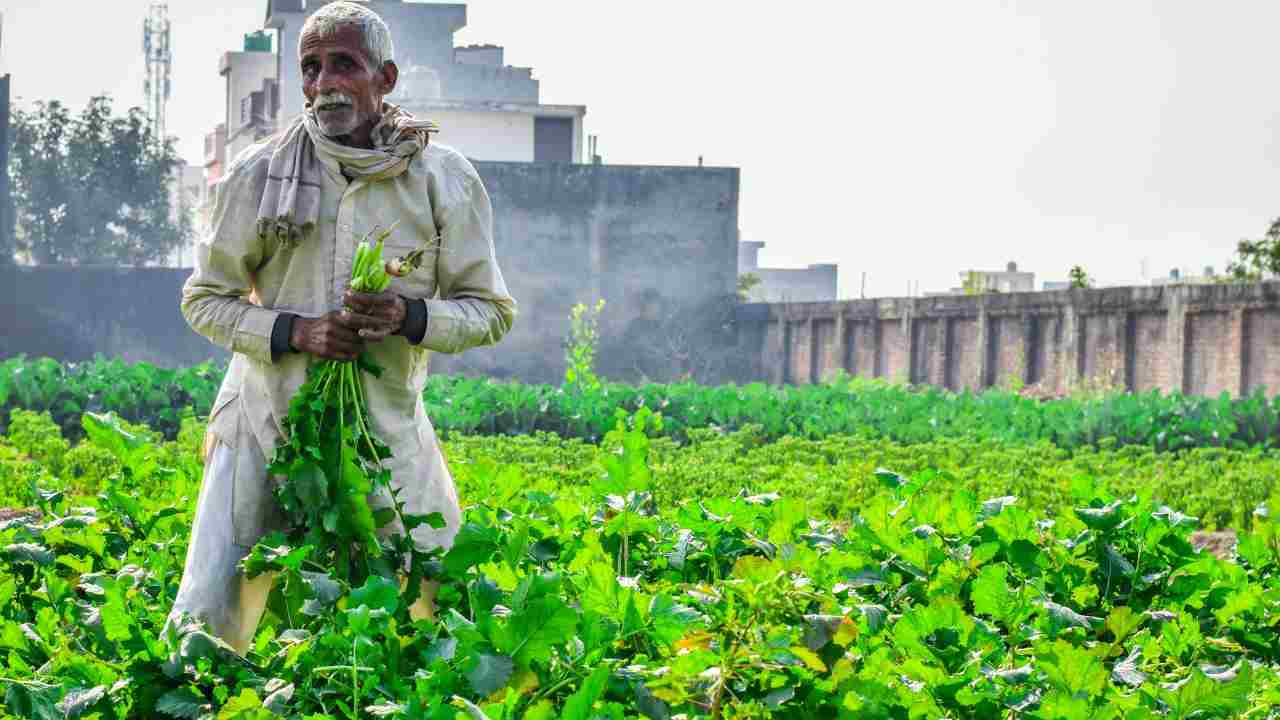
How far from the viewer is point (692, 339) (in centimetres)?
3647

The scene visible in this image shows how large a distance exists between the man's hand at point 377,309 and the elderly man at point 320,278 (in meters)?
0.02

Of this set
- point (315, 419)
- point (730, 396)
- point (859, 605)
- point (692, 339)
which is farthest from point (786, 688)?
point (692, 339)

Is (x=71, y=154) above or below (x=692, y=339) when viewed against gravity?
above

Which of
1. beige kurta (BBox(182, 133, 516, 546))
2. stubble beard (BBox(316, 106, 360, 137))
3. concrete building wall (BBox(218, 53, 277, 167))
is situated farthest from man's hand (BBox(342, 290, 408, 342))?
concrete building wall (BBox(218, 53, 277, 167))

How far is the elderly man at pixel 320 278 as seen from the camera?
13.5ft

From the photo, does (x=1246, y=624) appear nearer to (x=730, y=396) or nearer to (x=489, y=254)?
(x=489, y=254)

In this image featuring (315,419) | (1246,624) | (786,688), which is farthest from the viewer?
(1246,624)

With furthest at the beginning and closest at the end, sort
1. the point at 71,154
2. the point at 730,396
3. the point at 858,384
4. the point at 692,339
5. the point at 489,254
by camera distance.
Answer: the point at 71,154 → the point at 692,339 → the point at 858,384 → the point at 730,396 → the point at 489,254

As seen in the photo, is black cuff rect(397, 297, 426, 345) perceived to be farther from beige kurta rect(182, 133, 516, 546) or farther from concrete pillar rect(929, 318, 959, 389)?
Answer: concrete pillar rect(929, 318, 959, 389)

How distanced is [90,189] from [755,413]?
37641 millimetres

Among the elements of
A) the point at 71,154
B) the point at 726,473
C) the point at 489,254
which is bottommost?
the point at 726,473

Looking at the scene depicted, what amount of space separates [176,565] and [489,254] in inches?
53.6

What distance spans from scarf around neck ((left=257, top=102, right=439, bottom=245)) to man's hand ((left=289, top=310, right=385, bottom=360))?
29 cm

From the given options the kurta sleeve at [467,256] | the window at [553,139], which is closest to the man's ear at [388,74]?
the kurta sleeve at [467,256]
